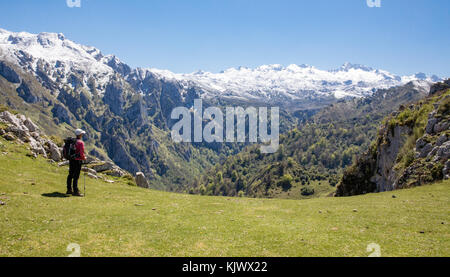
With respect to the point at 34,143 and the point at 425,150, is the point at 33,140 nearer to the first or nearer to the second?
the point at 34,143

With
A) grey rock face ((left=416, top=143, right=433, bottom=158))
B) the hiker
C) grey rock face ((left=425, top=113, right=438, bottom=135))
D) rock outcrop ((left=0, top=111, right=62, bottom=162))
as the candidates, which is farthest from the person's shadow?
grey rock face ((left=425, top=113, right=438, bottom=135))

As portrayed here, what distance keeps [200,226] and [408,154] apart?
1700 inches

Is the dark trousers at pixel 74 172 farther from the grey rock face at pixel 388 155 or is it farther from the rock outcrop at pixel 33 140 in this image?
the grey rock face at pixel 388 155

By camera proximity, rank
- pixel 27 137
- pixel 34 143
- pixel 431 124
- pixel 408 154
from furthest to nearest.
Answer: pixel 431 124
pixel 408 154
pixel 27 137
pixel 34 143

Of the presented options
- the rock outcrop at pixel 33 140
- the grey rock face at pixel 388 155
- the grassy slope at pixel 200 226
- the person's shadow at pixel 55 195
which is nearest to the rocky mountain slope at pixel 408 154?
the grey rock face at pixel 388 155

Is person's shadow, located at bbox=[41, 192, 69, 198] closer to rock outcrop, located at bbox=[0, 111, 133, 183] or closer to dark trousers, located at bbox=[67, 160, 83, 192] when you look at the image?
dark trousers, located at bbox=[67, 160, 83, 192]

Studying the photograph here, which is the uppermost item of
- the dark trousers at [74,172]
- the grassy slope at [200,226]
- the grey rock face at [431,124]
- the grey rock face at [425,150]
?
the grey rock face at [431,124]

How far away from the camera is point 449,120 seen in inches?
1746

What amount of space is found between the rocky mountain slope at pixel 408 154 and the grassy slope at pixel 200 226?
1301 centimetres

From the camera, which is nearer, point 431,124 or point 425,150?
point 425,150

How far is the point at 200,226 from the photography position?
62.4ft

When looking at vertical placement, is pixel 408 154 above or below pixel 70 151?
below

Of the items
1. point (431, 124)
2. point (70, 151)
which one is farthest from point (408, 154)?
point (70, 151)

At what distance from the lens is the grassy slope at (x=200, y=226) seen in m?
14.4
